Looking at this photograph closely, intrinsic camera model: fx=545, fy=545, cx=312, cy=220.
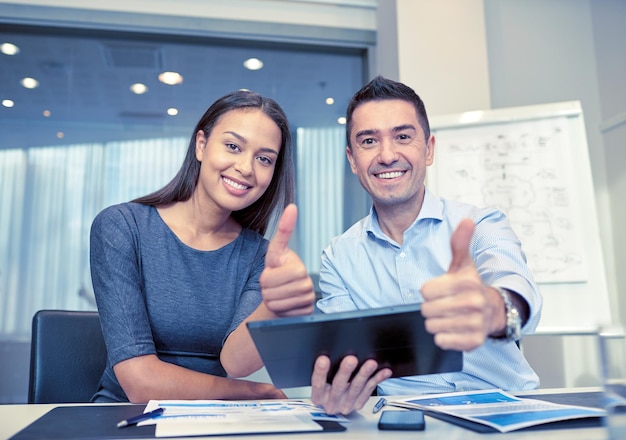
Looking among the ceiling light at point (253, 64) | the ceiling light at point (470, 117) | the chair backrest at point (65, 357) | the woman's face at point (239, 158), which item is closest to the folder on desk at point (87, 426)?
the chair backrest at point (65, 357)

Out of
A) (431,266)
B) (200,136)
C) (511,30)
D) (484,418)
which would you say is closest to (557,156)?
(511,30)

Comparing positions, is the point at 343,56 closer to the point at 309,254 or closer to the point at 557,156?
the point at 309,254

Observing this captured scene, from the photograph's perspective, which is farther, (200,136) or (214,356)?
(200,136)

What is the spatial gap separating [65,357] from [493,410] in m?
1.12

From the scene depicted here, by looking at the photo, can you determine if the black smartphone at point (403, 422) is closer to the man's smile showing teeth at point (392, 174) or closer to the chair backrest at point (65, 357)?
the man's smile showing teeth at point (392, 174)

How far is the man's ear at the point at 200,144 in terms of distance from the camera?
1.53 metres

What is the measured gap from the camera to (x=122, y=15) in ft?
10.7

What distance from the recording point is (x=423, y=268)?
151 centimetres

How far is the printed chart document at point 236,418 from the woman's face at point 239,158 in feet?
1.90

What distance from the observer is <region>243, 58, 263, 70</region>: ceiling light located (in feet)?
11.4

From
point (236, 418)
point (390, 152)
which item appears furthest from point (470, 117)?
point (236, 418)

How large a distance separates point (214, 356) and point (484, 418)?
787mm

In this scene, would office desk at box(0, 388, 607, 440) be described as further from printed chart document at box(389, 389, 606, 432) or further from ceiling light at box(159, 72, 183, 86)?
ceiling light at box(159, 72, 183, 86)

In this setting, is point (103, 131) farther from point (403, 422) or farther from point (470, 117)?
point (403, 422)
